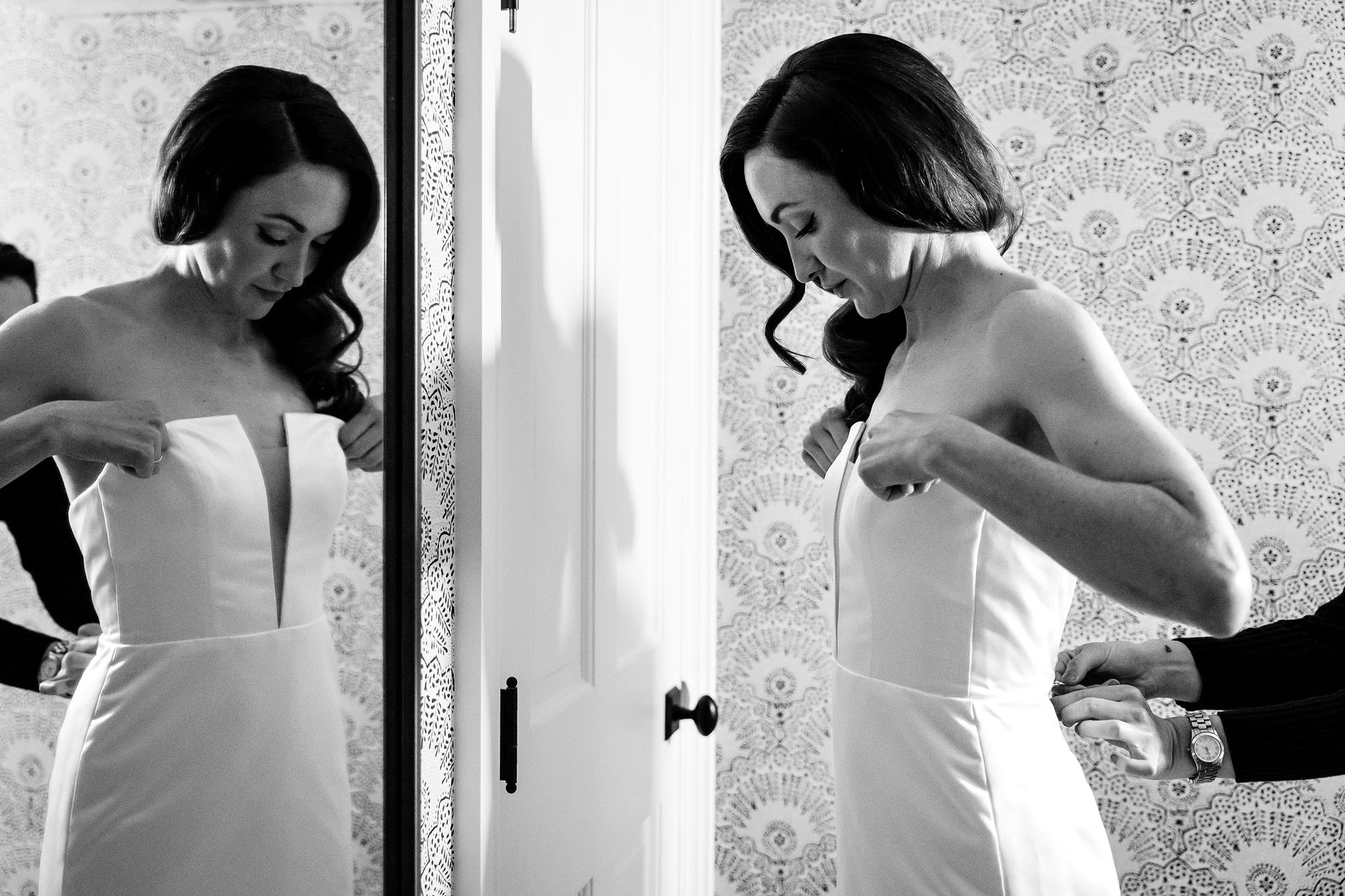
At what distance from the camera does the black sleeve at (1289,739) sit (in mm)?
1313

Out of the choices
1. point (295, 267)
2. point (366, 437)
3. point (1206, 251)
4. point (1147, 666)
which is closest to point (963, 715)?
point (1147, 666)

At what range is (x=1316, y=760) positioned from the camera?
1.34 meters

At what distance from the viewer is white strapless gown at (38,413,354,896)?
615mm

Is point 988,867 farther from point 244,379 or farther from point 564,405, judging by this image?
point 244,379

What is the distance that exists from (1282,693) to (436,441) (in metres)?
1.23

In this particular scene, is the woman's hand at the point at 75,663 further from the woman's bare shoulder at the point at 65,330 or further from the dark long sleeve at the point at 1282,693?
the dark long sleeve at the point at 1282,693

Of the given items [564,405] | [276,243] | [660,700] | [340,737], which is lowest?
[660,700]

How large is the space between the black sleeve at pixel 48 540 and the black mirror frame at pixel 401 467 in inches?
12.9

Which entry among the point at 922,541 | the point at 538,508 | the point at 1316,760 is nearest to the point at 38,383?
the point at 538,508

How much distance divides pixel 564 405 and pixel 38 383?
72 centimetres

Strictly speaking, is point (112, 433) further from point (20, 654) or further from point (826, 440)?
point (826, 440)

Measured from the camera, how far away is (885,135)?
1.10 metres

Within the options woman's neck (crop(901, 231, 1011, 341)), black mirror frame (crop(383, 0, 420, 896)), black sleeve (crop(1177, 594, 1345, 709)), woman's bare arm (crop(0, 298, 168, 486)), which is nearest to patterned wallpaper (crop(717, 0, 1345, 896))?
black sleeve (crop(1177, 594, 1345, 709))

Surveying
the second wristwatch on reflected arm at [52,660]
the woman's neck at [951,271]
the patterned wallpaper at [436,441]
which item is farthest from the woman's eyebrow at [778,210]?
the second wristwatch on reflected arm at [52,660]
